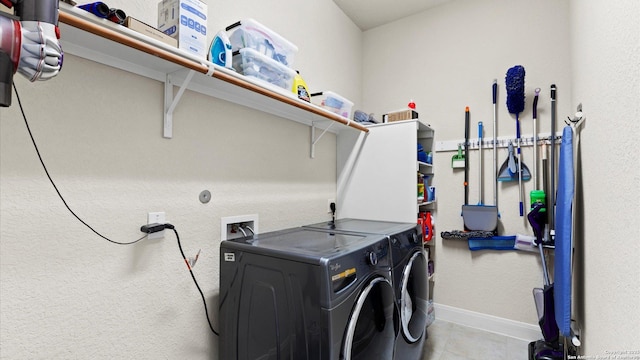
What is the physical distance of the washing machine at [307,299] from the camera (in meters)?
1.00

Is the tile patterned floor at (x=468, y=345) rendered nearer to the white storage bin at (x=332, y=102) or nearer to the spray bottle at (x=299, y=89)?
the white storage bin at (x=332, y=102)

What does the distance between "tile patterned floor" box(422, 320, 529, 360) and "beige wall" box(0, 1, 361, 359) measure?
1.70 meters

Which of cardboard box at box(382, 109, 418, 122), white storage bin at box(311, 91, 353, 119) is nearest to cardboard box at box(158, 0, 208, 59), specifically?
white storage bin at box(311, 91, 353, 119)

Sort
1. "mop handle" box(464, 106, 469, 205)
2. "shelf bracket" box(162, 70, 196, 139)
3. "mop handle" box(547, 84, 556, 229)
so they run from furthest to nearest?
"mop handle" box(464, 106, 469, 205)
"mop handle" box(547, 84, 556, 229)
"shelf bracket" box(162, 70, 196, 139)

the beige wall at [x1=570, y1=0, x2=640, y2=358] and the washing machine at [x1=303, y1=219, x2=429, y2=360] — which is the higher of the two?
the beige wall at [x1=570, y1=0, x2=640, y2=358]

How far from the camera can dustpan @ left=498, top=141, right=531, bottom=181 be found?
2.37 metres

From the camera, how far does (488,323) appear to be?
2.47 m

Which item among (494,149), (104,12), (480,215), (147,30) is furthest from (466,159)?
(104,12)

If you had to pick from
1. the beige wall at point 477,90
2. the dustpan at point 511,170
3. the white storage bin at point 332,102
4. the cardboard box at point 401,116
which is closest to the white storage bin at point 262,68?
the white storage bin at point 332,102

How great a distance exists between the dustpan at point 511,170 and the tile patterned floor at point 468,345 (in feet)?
4.47

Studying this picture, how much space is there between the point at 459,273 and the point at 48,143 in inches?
118

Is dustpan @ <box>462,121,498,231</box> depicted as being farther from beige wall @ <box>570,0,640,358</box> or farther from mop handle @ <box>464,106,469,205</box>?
beige wall @ <box>570,0,640,358</box>

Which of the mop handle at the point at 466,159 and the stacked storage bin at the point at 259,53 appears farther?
the mop handle at the point at 466,159

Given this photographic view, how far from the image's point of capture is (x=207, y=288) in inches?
56.2
